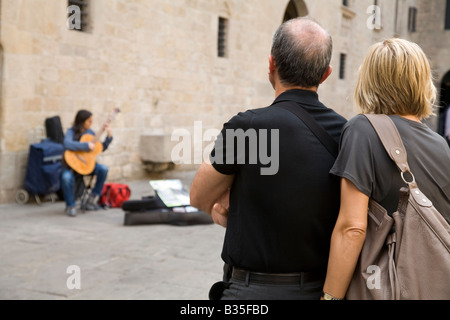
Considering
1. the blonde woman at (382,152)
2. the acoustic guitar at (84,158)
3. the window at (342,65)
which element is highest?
the window at (342,65)

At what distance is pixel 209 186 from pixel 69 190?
595cm

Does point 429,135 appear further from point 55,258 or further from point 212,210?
point 55,258

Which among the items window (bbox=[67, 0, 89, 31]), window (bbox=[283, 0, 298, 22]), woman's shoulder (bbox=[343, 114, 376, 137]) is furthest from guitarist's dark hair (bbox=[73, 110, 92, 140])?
window (bbox=[283, 0, 298, 22])

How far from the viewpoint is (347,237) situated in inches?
72.4

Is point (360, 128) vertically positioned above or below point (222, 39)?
below

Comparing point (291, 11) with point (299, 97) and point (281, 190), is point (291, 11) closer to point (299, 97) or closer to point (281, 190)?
point (299, 97)

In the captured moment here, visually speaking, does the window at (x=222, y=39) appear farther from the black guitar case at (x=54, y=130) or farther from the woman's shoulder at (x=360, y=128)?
the woman's shoulder at (x=360, y=128)

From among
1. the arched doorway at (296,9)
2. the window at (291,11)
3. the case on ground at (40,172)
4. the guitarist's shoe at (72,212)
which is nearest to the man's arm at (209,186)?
the guitarist's shoe at (72,212)

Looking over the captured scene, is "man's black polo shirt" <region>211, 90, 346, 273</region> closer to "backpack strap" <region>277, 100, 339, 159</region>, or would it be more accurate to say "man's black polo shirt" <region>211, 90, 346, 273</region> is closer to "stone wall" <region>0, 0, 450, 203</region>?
"backpack strap" <region>277, 100, 339, 159</region>

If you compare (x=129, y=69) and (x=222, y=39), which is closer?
(x=129, y=69)

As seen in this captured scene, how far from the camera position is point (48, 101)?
8.98 meters

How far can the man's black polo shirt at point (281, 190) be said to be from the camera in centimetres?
199

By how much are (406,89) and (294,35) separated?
406 millimetres

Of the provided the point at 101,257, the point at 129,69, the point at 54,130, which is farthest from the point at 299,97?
the point at 129,69
